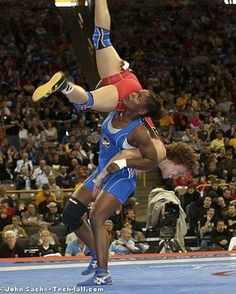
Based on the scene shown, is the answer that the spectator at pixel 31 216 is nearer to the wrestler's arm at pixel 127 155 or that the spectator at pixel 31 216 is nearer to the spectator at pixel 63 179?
the spectator at pixel 63 179

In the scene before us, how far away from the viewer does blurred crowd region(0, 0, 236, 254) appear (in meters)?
11.4

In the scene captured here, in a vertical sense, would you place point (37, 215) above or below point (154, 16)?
below

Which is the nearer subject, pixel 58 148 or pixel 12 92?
pixel 58 148

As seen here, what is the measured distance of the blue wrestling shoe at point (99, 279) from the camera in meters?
6.07

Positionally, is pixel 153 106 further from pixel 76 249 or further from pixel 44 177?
pixel 44 177

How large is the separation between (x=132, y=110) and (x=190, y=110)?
10006 millimetres

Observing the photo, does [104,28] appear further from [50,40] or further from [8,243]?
[50,40]

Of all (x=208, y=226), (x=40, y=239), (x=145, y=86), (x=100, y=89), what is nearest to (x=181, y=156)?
(x=100, y=89)

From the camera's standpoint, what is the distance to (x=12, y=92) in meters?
16.5

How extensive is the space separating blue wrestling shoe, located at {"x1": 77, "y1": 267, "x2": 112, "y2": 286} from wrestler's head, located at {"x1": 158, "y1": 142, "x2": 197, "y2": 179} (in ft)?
2.79

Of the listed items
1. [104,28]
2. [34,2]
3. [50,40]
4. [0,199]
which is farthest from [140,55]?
[104,28]

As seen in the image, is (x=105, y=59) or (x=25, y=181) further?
(x=25, y=181)

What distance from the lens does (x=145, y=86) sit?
1795 centimetres

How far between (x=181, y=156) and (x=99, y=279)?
1.08 metres
